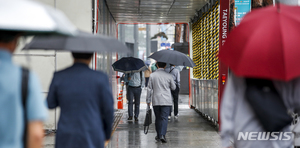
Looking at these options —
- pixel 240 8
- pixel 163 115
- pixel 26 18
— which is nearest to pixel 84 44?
pixel 26 18

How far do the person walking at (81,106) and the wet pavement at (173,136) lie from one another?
13.6 feet

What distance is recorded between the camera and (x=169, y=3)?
12.3 metres

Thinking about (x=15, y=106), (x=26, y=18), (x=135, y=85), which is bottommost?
(x=135, y=85)

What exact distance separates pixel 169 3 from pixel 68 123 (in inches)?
374

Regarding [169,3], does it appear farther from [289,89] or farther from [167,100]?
[289,89]

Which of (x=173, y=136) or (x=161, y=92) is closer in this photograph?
(x=161, y=92)

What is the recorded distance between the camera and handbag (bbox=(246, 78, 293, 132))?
9.14 ft

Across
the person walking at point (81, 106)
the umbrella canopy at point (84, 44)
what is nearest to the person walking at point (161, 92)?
the umbrella canopy at point (84, 44)

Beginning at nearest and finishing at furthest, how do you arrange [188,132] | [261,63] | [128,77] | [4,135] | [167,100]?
1. [4,135]
2. [261,63]
3. [167,100]
4. [188,132]
5. [128,77]

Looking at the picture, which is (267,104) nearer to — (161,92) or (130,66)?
(161,92)

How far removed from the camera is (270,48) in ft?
8.98

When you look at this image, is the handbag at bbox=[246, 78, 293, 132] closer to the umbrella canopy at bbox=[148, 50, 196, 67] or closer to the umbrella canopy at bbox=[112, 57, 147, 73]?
the umbrella canopy at bbox=[148, 50, 196, 67]

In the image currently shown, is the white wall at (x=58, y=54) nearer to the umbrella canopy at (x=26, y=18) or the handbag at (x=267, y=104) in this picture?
the handbag at (x=267, y=104)

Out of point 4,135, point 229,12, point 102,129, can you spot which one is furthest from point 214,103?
point 4,135
